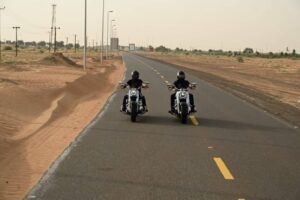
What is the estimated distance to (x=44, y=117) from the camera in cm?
1648

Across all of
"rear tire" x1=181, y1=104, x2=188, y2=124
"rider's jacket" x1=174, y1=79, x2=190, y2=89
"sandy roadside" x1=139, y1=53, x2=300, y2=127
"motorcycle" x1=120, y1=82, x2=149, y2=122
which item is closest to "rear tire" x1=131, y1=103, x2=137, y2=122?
"motorcycle" x1=120, y1=82, x2=149, y2=122

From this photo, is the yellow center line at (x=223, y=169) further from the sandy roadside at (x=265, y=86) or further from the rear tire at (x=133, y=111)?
the sandy roadside at (x=265, y=86)

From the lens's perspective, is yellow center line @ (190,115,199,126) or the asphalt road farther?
yellow center line @ (190,115,199,126)

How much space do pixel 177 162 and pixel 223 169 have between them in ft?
2.93

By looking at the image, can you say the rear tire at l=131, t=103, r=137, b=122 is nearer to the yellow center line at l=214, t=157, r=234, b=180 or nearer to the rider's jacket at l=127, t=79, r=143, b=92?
the rider's jacket at l=127, t=79, r=143, b=92

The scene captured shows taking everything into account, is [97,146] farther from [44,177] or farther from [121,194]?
[121,194]

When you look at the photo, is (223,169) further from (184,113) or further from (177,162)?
(184,113)

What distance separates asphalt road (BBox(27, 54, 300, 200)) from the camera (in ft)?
24.8

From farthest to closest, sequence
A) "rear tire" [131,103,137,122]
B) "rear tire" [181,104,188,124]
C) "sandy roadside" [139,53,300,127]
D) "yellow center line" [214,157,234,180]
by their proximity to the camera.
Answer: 1. "sandy roadside" [139,53,300,127]
2. "rear tire" [131,103,137,122]
3. "rear tire" [181,104,188,124]
4. "yellow center line" [214,157,234,180]

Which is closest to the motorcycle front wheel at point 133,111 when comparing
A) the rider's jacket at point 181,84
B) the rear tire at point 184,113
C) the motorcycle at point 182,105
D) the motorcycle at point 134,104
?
the motorcycle at point 134,104

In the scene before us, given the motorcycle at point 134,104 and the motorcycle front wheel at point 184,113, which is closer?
the motorcycle front wheel at point 184,113

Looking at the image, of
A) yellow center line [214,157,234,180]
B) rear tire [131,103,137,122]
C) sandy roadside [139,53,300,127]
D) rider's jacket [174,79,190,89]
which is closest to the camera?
yellow center line [214,157,234,180]

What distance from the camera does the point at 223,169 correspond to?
9.15 m

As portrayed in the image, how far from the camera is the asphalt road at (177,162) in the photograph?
7.57m
